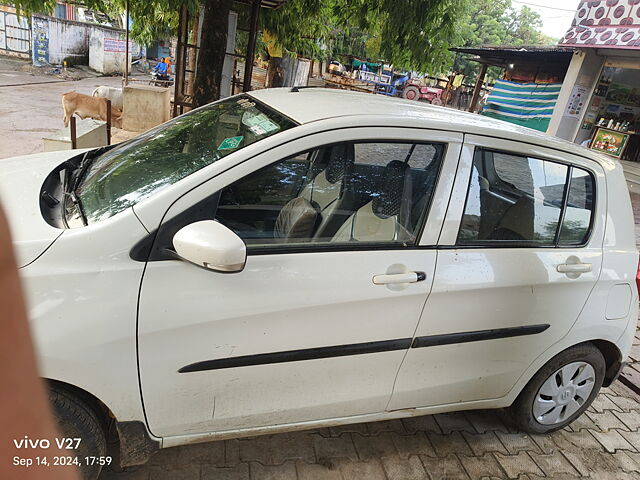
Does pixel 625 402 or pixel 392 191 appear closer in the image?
pixel 392 191

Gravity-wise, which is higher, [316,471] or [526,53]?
[526,53]

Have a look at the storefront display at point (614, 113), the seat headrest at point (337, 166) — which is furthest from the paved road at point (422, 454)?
the storefront display at point (614, 113)

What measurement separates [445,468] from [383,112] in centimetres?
192

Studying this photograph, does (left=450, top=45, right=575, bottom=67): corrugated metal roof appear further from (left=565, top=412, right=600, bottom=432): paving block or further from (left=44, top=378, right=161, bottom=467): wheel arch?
(left=44, top=378, right=161, bottom=467): wheel arch

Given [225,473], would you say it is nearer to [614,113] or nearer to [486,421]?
[486,421]

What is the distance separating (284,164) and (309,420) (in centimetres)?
121

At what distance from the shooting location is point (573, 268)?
2414 millimetres

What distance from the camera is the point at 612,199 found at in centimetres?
259

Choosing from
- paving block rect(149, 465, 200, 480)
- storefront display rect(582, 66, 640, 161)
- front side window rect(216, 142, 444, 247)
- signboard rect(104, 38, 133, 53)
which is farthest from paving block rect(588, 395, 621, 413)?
signboard rect(104, 38, 133, 53)

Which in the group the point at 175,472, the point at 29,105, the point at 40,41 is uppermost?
the point at 40,41

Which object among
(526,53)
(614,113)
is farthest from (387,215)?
(526,53)

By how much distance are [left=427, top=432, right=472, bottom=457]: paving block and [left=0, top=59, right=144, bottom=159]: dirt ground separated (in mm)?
7058

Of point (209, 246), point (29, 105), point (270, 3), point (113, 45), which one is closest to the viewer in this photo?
point (209, 246)

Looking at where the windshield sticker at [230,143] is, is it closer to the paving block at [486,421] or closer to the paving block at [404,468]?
the paving block at [404,468]
